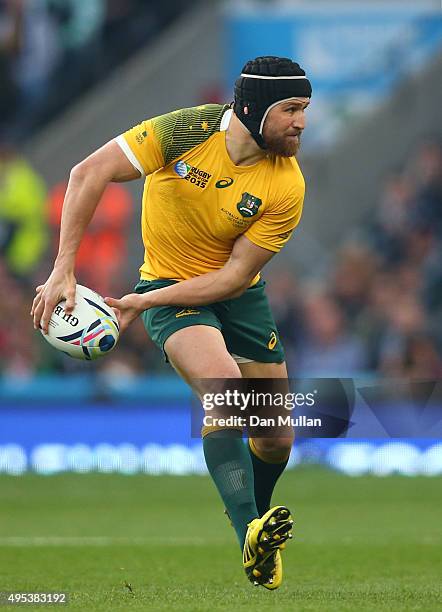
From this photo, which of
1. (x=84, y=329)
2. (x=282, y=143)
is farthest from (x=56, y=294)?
(x=282, y=143)

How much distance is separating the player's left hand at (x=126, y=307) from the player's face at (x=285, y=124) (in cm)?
104

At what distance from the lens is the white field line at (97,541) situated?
34.4ft

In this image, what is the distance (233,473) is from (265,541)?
0.49 meters

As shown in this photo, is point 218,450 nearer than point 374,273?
Yes

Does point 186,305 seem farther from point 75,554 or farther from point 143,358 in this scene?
point 143,358

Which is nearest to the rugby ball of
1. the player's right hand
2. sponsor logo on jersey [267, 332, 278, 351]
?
the player's right hand

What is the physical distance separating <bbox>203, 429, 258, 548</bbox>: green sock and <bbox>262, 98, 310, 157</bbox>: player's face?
147 cm

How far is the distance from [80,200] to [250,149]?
921 mm

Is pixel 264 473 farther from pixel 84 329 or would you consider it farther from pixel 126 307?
pixel 84 329

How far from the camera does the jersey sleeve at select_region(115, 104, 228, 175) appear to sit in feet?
25.7

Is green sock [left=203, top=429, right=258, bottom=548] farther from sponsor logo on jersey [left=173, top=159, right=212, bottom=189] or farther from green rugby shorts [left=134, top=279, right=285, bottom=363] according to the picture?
sponsor logo on jersey [left=173, top=159, right=212, bottom=189]

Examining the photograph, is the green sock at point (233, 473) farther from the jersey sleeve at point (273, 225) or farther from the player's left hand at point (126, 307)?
the jersey sleeve at point (273, 225)

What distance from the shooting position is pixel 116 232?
1919cm

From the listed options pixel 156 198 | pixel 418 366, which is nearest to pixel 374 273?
pixel 418 366
